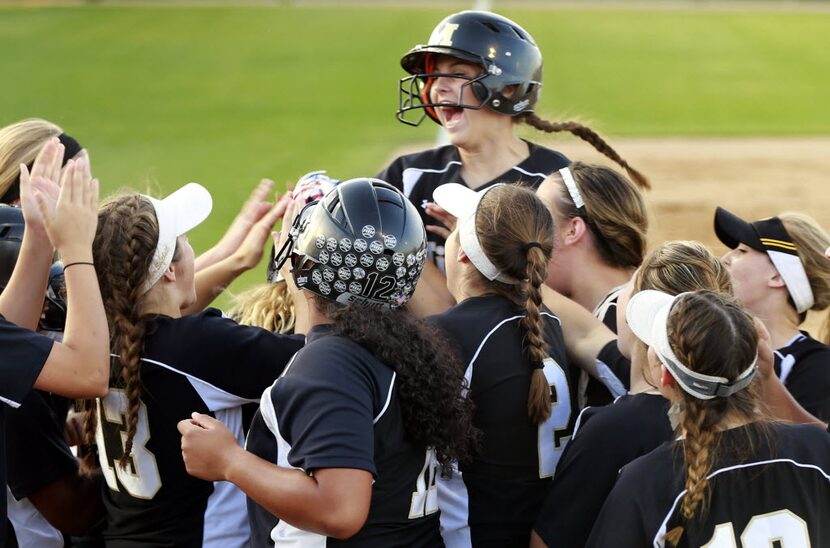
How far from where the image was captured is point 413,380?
Result: 2.98m

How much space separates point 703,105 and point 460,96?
77.9ft

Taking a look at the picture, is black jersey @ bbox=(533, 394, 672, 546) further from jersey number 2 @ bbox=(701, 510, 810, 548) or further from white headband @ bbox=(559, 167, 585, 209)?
white headband @ bbox=(559, 167, 585, 209)

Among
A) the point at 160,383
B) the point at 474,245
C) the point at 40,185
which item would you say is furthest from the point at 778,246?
the point at 40,185

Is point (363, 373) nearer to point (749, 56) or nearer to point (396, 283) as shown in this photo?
point (396, 283)

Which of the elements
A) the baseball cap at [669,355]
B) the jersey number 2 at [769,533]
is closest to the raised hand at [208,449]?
the baseball cap at [669,355]

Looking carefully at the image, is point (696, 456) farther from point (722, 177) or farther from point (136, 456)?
point (722, 177)

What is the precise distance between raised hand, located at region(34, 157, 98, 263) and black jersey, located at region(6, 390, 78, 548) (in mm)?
A: 640

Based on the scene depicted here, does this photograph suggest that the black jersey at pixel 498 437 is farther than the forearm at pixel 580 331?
No

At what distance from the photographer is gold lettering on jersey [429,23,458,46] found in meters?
4.96

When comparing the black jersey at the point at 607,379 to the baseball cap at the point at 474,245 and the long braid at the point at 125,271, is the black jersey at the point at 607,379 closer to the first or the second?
the baseball cap at the point at 474,245

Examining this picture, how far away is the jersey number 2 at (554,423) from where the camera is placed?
3.52 m

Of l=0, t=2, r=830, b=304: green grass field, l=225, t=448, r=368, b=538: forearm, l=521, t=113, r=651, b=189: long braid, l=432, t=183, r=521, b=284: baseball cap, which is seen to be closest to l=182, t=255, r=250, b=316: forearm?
l=432, t=183, r=521, b=284: baseball cap

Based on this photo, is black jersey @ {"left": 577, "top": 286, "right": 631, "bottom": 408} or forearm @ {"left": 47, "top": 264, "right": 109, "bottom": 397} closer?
forearm @ {"left": 47, "top": 264, "right": 109, "bottom": 397}

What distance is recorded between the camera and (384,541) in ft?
9.84
